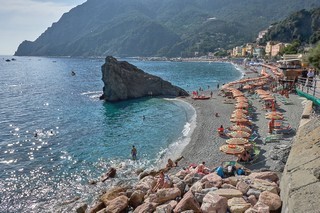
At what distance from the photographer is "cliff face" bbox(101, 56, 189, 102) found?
53312 millimetres

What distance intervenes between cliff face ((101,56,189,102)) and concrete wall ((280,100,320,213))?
40207 millimetres

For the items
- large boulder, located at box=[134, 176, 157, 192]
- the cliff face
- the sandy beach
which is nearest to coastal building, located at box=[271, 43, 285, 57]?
the cliff face

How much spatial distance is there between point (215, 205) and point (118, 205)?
5415 mm

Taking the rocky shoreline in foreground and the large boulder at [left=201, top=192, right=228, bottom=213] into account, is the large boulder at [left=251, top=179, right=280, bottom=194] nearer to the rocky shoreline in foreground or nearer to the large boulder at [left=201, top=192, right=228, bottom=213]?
the rocky shoreline in foreground

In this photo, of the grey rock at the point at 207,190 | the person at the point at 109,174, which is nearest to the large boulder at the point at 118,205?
the grey rock at the point at 207,190

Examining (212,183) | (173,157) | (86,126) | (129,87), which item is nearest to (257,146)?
(173,157)

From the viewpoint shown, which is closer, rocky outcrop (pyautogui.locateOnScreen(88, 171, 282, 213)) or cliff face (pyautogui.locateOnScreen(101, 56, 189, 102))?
rocky outcrop (pyautogui.locateOnScreen(88, 171, 282, 213))

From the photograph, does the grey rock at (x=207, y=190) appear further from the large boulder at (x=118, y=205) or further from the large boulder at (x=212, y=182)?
the large boulder at (x=118, y=205)

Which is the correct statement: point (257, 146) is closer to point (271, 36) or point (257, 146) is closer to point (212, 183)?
point (212, 183)

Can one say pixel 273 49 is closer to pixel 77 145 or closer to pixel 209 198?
pixel 77 145

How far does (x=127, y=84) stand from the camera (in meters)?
54.8

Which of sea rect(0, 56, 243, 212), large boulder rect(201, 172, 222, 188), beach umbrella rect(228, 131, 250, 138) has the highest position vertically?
large boulder rect(201, 172, 222, 188)

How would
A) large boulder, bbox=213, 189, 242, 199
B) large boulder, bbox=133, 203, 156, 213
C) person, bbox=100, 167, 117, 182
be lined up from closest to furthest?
large boulder, bbox=213, 189, 242, 199, large boulder, bbox=133, 203, 156, 213, person, bbox=100, 167, 117, 182

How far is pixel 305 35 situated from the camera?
15012 cm
